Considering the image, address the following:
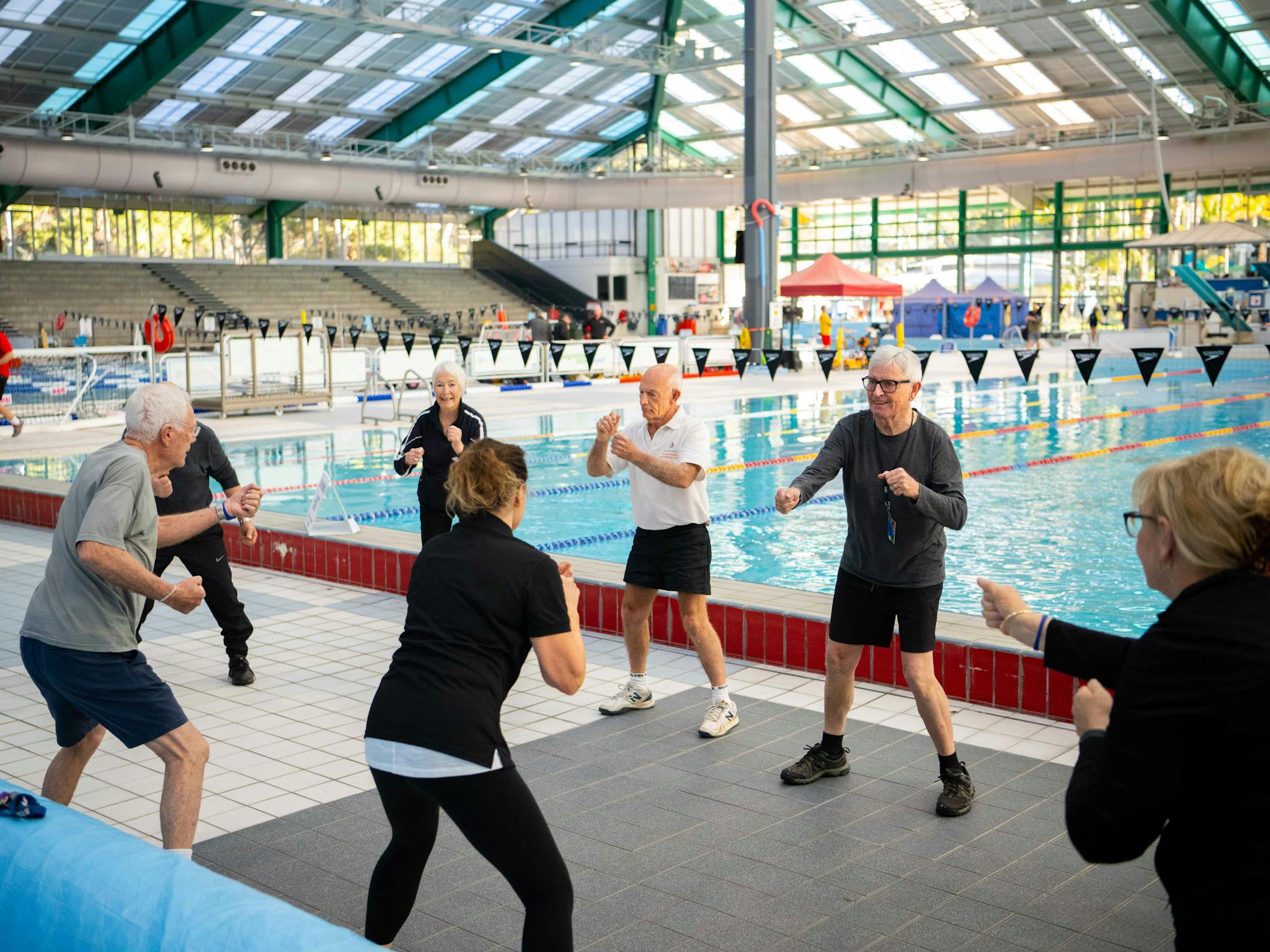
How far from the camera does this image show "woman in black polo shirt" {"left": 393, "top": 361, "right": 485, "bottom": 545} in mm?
5555

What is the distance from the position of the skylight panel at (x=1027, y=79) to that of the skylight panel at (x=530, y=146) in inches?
515

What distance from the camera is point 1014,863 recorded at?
11.3ft

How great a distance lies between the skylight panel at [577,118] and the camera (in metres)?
36.5

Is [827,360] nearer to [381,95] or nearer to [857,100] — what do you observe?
[381,95]

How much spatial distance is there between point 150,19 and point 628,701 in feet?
78.2

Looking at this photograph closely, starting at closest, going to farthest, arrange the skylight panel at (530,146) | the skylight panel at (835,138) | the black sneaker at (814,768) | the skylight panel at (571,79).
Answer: the black sneaker at (814,768) < the skylight panel at (571,79) < the skylight panel at (530,146) < the skylight panel at (835,138)

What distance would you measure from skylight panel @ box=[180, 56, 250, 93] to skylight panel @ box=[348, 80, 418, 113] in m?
3.73

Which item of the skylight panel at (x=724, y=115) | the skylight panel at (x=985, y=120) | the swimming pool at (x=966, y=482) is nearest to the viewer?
the swimming pool at (x=966, y=482)

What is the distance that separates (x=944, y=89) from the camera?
113 feet

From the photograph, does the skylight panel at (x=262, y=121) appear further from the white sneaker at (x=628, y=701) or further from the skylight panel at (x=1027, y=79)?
the white sneaker at (x=628, y=701)

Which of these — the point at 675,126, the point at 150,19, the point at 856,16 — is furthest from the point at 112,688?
the point at 675,126

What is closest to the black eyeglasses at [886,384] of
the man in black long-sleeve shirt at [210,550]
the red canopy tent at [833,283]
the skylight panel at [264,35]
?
the man in black long-sleeve shirt at [210,550]

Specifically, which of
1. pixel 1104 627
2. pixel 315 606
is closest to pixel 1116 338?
pixel 1104 627

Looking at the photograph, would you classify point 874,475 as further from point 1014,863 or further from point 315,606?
point 315,606
